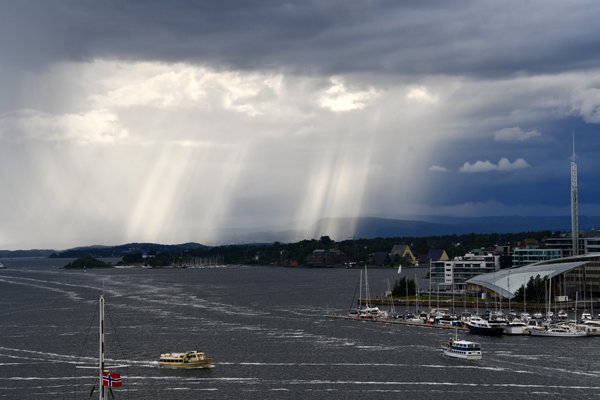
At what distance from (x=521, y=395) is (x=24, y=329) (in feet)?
144

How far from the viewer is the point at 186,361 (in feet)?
156

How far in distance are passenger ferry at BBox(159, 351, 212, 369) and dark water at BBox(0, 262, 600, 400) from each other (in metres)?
0.72

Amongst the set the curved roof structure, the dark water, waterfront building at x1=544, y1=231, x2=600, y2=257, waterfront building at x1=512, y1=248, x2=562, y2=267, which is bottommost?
the dark water

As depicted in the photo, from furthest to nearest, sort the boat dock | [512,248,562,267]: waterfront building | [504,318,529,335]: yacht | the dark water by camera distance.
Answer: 1. [512,248,562,267]: waterfront building
2. the boat dock
3. [504,318,529,335]: yacht
4. the dark water

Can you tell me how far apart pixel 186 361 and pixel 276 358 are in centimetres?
604

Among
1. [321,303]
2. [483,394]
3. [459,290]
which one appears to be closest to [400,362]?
[483,394]

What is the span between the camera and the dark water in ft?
136

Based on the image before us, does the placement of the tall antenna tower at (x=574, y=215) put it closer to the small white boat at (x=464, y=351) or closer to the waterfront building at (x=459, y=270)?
the waterfront building at (x=459, y=270)

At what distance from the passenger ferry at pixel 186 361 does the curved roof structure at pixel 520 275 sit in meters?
48.2

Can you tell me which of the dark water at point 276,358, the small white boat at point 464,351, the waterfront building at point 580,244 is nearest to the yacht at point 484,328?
the dark water at point 276,358

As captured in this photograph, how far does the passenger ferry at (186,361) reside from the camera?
47.6 meters

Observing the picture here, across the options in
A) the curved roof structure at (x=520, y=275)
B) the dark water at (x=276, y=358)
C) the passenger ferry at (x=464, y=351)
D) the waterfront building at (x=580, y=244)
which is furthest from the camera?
the waterfront building at (x=580, y=244)

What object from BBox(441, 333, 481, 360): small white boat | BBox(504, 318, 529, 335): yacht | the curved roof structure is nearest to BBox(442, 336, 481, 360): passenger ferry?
BBox(441, 333, 481, 360): small white boat

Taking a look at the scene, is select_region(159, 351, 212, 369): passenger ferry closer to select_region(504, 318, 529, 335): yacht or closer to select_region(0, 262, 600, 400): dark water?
select_region(0, 262, 600, 400): dark water
